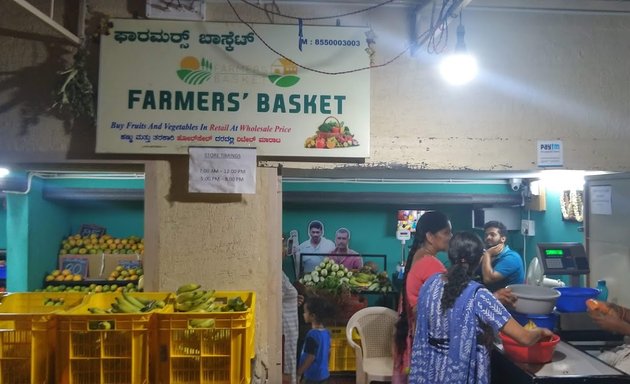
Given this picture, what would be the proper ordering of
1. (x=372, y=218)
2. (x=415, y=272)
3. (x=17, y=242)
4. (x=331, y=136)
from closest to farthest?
(x=331, y=136), (x=415, y=272), (x=17, y=242), (x=372, y=218)

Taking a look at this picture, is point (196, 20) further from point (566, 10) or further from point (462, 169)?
point (566, 10)

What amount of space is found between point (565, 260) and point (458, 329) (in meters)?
1.51

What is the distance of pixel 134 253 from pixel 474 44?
5.06 metres

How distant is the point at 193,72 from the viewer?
9.62 feet

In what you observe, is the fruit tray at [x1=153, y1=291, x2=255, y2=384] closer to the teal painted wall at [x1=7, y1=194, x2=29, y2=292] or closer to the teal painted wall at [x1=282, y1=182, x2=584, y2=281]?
the teal painted wall at [x1=282, y1=182, x2=584, y2=281]

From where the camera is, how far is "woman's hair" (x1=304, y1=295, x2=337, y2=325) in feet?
17.0

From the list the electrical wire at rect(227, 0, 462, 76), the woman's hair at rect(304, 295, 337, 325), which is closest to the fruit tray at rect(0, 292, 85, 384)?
the electrical wire at rect(227, 0, 462, 76)

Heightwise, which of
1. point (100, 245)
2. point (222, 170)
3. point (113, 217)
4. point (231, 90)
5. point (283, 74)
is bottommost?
point (100, 245)

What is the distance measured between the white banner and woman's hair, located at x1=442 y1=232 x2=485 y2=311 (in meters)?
1.32

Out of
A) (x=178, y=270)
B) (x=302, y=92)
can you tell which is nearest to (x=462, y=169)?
(x=302, y=92)

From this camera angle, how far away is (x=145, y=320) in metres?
2.20

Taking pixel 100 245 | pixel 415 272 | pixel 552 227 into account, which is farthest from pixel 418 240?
pixel 100 245

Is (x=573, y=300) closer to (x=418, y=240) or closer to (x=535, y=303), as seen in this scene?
(x=535, y=303)

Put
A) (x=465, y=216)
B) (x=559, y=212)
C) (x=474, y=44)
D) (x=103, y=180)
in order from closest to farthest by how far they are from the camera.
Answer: (x=474, y=44) < (x=559, y=212) < (x=103, y=180) < (x=465, y=216)
